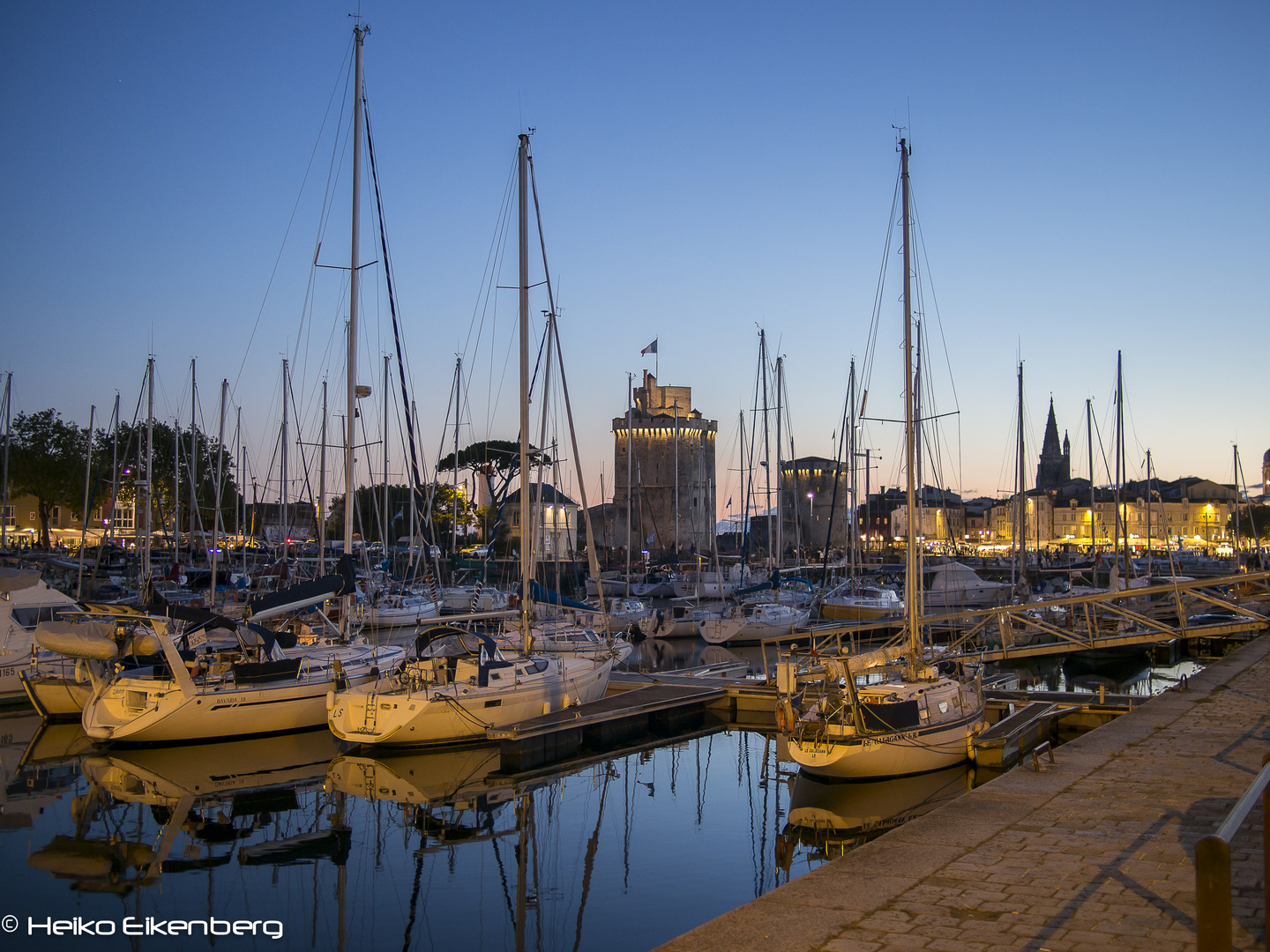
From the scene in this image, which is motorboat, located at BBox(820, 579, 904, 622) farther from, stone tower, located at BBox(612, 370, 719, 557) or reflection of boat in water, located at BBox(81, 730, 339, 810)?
stone tower, located at BBox(612, 370, 719, 557)

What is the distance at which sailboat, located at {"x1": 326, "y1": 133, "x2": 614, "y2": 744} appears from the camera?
47.8ft

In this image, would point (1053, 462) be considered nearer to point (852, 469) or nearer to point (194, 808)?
point (852, 469)

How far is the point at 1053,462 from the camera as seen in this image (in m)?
125

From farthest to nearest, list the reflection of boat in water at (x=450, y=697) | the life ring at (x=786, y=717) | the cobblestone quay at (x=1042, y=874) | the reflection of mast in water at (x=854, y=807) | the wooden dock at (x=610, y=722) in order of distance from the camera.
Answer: the wooden dock at (x=610, y=722) → the reflection of boat in water at (x=450, y=697) → the life ring at (x=786, y=717) → the reflection of mast in water at (x=854, y=807) → the cobblestone quay at (x=1042, y=874)

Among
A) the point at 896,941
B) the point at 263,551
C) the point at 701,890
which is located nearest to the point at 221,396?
the point at 263,551

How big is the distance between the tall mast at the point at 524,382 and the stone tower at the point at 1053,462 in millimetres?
116236

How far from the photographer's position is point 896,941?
218 inches

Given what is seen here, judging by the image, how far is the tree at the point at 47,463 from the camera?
5634cm

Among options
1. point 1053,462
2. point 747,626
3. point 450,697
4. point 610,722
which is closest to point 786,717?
point 610,722

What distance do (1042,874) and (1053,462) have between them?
12868 centimetres

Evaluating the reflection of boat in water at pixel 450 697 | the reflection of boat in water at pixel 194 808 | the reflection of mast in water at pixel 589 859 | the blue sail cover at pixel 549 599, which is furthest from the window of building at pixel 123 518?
the reflection of mast in water at pixel 589 859

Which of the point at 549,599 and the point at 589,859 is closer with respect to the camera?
the point at 589,859

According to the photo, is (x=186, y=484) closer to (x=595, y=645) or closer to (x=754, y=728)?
(x=595, y=645)

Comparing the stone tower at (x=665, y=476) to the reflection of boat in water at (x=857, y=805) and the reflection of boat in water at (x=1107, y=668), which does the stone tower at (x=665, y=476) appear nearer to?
the reflection of boat in water at (x=1107, y=668)
